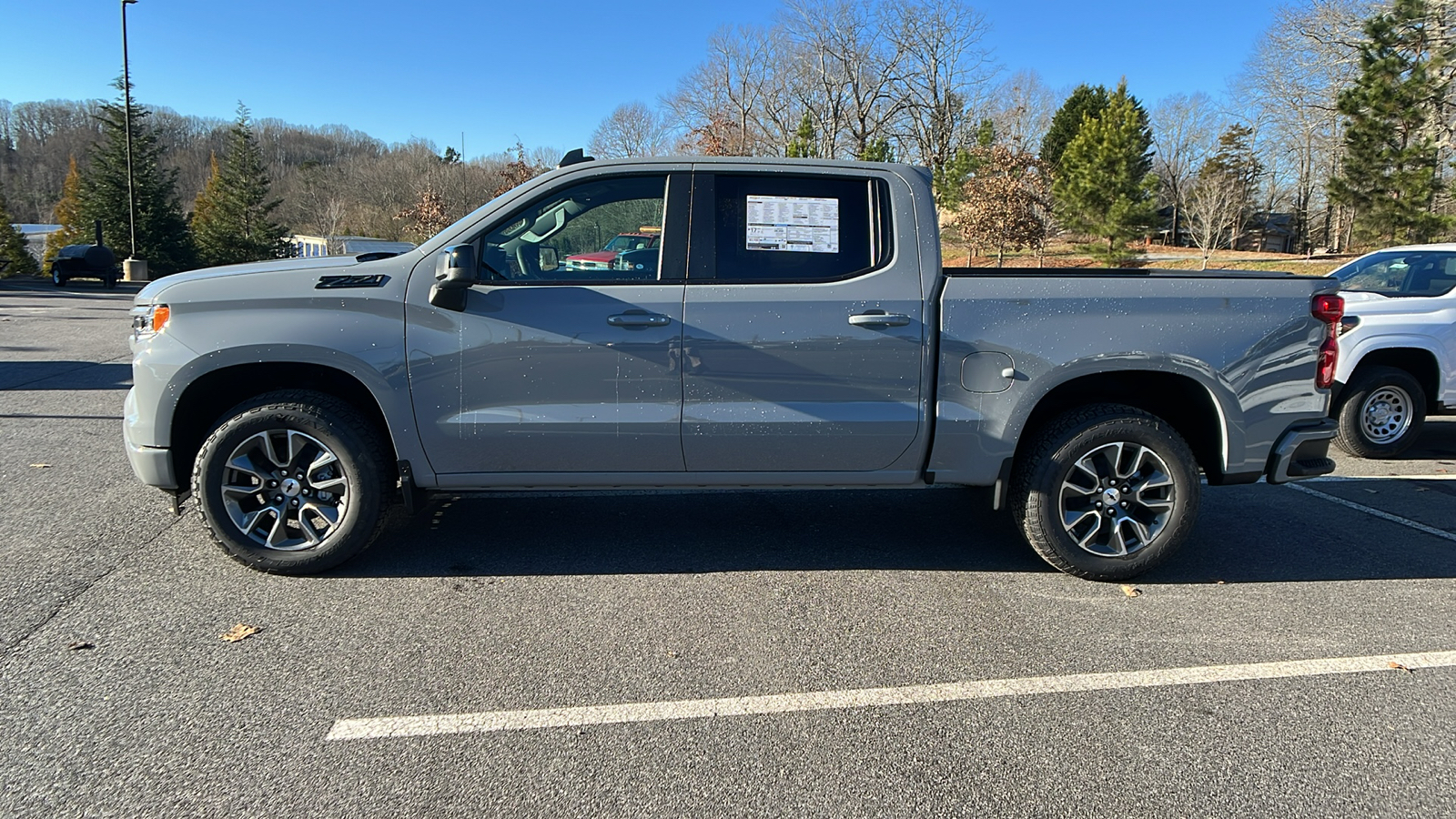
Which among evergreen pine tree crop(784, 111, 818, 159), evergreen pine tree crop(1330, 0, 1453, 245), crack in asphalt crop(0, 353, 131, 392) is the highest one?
evergreen pine tree crop(784, 111, 818, 159)

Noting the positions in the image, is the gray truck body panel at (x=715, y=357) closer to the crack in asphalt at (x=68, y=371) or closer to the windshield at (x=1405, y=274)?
the windshield at (x=1405, y=274)

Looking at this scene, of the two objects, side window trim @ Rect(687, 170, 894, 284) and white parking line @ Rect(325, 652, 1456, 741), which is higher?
side window trim @ Rect(687, 170, 894, 284)

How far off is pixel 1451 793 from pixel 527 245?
12.8 ft

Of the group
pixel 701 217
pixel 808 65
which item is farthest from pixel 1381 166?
pixel 701 217

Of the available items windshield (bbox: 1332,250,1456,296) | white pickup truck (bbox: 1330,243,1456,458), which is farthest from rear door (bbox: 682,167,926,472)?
windshield (bbox: 1332,250,1456,296)

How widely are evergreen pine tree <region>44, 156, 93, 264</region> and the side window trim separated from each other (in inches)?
1655

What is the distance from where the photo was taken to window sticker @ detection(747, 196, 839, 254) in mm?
4102

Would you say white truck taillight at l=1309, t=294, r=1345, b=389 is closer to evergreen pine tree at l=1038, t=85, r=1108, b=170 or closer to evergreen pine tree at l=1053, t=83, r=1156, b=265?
evergreen pine tree at l=1053, t=83, r=1156, b=265

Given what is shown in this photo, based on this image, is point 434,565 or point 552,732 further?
point 434,565

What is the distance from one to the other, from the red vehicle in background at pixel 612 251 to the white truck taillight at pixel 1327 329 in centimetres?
311

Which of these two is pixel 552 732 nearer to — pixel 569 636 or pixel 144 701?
pixel 569 636

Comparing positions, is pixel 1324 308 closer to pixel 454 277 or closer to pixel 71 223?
pixel 454 277

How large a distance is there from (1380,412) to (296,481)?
7.75m

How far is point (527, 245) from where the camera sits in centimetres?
408
